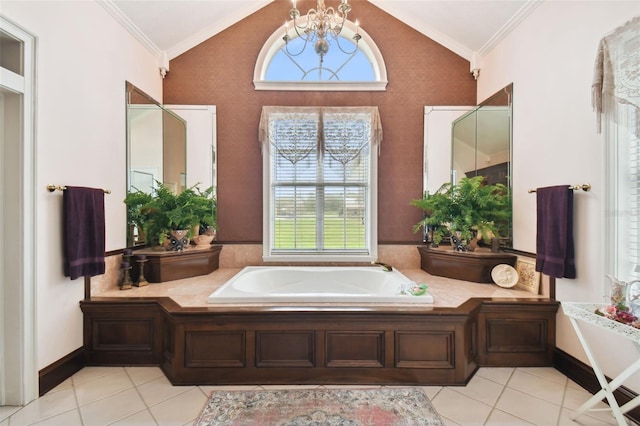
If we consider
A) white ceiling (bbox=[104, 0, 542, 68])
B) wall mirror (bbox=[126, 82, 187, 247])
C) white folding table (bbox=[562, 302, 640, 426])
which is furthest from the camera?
wall mirror (bbox=[126, 82, 187, 247])

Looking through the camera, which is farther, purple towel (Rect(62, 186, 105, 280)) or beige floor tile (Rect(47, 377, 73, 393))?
purple towel (Rect(62, 186, 105, 280))

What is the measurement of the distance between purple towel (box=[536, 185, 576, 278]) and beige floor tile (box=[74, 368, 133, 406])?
3.13m

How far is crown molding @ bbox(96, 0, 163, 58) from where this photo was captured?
7.59 feet

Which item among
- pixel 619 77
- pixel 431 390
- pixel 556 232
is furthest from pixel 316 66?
pixel 431 390

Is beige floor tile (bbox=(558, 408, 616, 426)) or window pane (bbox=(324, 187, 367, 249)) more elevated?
window pane (bbox=(324, 187, 367, 249))

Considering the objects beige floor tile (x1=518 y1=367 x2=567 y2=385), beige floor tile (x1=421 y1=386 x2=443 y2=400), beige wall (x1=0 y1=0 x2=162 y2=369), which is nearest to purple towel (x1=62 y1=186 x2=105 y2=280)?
beige wall (x1=0 y1=0 x2=162 y2=369)

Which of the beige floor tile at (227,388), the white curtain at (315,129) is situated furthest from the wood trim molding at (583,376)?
the white curtain at (315,129)

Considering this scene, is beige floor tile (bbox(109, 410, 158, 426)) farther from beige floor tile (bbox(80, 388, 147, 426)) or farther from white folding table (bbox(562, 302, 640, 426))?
white folding table (bbox(562, 302, 640, 426))

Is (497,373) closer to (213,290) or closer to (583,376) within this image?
(583,376)

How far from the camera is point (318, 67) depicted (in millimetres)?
3184

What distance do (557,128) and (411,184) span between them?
1362mm

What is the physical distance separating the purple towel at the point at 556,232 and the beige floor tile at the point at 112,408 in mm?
2933

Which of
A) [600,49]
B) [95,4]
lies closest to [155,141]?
[95,4]

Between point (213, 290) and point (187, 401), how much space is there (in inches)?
32.2
